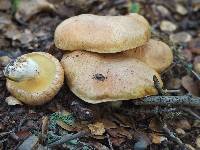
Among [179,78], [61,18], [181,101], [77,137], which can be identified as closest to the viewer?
[77,137]

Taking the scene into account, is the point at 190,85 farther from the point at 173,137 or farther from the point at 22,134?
the point at 22,134

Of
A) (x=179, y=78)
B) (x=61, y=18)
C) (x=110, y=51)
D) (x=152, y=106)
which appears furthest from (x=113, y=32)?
(x=61, y=18)

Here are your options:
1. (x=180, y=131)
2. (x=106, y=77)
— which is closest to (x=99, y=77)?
(x=106, y=77)

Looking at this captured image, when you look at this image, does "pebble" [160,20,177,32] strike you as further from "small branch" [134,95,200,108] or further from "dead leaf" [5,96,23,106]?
"dead leaf" [5,96,23,106]

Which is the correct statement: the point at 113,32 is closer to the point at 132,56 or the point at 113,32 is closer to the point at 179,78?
the point at 132,56

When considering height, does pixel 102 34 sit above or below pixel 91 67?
above

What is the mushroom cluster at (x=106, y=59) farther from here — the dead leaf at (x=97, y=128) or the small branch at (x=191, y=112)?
the small branch at (x=191, y=112)

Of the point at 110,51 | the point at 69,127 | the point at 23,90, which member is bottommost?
the point at 69,127

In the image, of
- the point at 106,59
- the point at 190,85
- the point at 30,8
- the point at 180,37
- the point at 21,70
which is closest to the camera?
the point at 21,70
